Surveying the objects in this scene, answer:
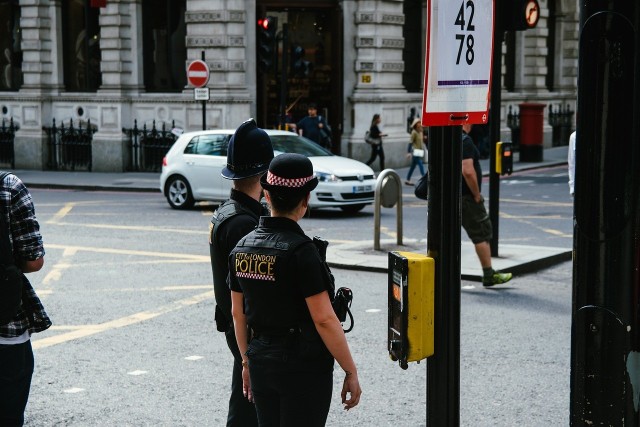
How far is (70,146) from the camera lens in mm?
27125

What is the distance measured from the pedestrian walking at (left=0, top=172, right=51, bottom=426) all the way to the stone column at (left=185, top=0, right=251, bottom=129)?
66.5 feet

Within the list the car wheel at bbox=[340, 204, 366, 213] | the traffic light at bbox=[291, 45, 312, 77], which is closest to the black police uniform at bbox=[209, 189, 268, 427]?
the car wheel at bbox=[340, 204, 366, 213]

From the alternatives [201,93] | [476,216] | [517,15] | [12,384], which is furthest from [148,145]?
[12,384]

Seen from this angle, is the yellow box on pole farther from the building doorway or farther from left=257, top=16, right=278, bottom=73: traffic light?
the building doorway

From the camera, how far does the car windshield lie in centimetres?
1817

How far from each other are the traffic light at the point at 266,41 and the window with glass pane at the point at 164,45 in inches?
251

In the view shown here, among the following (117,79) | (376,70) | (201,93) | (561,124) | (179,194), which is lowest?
(179,194)

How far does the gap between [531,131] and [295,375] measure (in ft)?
83.6

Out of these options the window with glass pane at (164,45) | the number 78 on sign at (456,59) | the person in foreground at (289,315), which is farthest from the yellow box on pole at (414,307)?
the window with glass pane at (164,45)

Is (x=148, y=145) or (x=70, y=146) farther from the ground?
(x=148, y=145)

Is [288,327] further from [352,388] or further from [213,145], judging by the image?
[213,145]

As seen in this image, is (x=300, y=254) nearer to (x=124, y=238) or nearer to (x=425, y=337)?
(x=425, y=337)

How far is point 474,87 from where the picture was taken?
4.16 metres

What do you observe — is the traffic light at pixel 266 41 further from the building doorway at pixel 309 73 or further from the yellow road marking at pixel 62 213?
the building doorway at pixel 309 73
